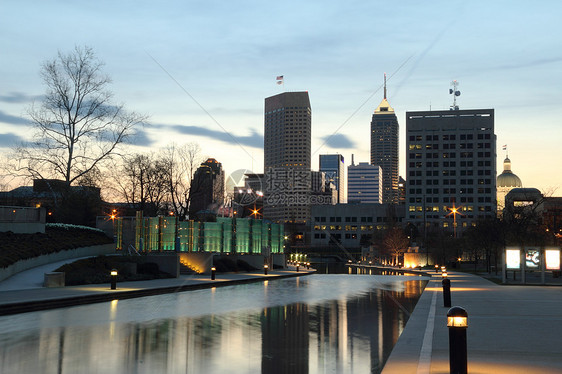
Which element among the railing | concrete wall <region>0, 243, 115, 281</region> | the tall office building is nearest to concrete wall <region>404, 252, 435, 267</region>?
concrete wall <region>0, 243, 115, 281</region>

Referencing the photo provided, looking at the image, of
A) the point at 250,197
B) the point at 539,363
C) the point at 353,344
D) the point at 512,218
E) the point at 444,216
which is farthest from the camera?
the point at 444,216

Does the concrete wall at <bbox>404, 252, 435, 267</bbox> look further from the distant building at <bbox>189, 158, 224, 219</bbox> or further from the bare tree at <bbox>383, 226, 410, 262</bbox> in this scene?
the distant building at <bbox>189, 158, 224, 219</bbox>

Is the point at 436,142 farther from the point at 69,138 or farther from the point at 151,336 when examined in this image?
the point at 151,336

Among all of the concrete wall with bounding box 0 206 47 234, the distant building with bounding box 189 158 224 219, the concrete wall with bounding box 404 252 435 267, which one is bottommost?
the concrete wall with bounding box 404 252 435 267

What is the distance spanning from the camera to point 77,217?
55.8 meters

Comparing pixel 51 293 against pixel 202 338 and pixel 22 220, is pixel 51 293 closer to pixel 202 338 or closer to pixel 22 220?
pixel 202 338

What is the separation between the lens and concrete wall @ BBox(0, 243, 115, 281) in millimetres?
29661

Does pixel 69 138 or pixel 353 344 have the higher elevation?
pixel 69 138

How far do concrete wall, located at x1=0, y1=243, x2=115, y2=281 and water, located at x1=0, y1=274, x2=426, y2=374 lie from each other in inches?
410

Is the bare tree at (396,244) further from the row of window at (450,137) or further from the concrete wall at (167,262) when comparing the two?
the row of window at (450,137)

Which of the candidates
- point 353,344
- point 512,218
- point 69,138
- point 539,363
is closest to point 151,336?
point 353,344

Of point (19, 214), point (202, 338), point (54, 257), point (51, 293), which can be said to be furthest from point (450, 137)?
point (202, 338)

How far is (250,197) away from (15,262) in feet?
319

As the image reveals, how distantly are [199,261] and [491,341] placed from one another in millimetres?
36182
